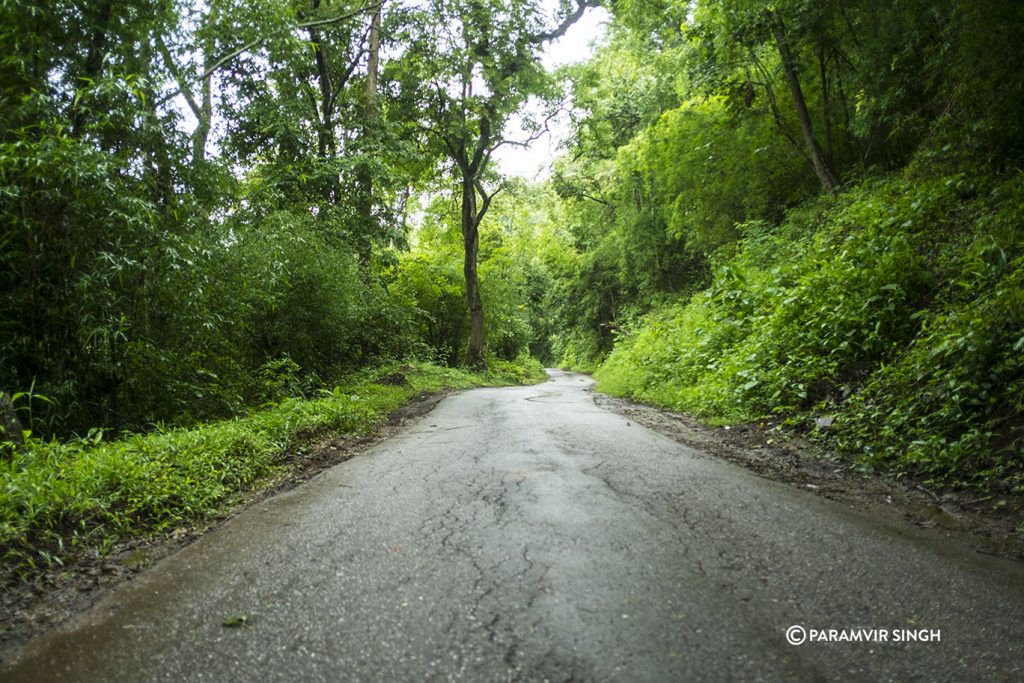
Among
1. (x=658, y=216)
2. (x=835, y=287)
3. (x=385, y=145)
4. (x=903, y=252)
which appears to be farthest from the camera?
(x=658, y=216)

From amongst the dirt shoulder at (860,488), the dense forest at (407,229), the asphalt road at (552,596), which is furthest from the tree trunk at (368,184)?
the asphalt road at (552,596)

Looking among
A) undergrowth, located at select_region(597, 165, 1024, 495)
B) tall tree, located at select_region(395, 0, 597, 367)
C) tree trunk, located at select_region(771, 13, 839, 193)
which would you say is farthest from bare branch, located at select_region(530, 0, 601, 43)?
undergrowth, located at select_region(597, 165, 1024, 495)

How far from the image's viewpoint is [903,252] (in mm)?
6066

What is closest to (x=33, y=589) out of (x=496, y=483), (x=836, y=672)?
(x=496, y=483)

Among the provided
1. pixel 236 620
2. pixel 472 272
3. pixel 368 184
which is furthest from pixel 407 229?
pixel 236 620

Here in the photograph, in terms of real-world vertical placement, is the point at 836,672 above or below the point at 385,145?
below

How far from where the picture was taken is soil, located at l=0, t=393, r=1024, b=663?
2301 mm

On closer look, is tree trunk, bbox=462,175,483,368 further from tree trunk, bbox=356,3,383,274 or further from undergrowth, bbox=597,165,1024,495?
undergrowth, bbox=597,165,1024,495

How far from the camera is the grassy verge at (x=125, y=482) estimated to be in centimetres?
277

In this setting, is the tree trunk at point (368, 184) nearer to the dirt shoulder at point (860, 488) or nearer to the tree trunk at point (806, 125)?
the tree trunk at point (806, 125)

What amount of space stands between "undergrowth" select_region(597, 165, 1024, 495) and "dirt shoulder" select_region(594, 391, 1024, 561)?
0.66 ft

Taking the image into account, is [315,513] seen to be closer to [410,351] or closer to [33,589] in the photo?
[33,589]

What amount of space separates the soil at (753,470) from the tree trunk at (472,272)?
11399mm

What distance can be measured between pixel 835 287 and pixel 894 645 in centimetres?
578
